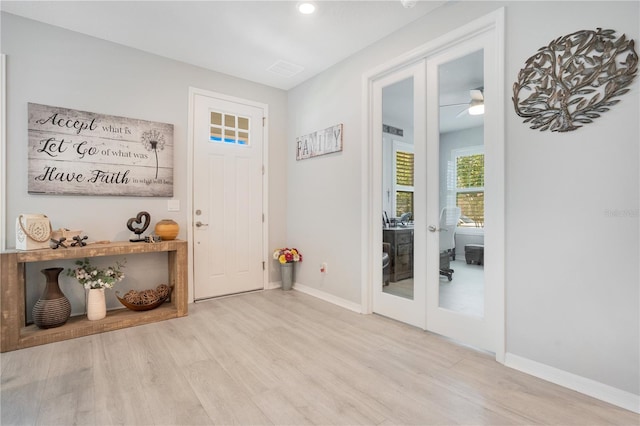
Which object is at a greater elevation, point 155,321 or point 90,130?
point 90,130

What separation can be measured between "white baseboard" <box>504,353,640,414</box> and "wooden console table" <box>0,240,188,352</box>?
9.71 ft

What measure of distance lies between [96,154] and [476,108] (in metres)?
3.51

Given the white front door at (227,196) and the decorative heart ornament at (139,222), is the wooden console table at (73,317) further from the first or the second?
the white front door at (227,196)

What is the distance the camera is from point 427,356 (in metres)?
2.31

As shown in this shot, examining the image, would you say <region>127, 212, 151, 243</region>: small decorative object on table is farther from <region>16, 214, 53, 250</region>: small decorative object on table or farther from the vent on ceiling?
the vent on ceiling

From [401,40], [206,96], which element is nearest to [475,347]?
[401,40]

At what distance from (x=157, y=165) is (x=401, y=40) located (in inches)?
112

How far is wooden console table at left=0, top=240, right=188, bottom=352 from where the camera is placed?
2.36m

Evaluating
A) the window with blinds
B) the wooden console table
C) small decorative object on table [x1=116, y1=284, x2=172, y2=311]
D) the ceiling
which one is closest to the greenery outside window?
the window with blinds

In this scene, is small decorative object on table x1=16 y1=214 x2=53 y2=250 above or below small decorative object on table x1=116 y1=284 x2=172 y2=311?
above

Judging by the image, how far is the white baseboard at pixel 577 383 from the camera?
5.59 ft

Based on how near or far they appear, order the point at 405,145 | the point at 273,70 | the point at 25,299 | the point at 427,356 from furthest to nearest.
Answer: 1. the point at 273,70
2. the point at 405,145
3. the point at 25,299
4. the point at 427,356

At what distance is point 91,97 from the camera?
3.06 m

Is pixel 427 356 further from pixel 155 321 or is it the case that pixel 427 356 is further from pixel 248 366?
pixel 155 321
